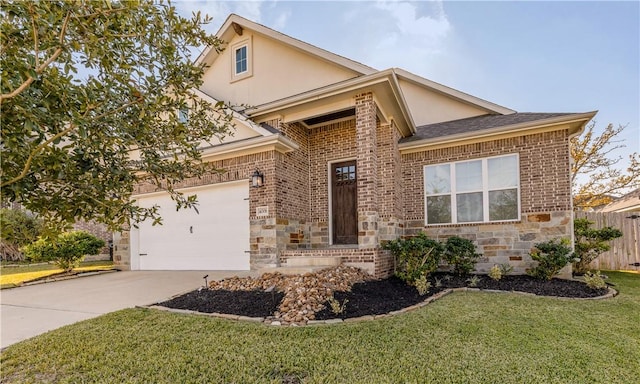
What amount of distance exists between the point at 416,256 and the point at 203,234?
223 inches

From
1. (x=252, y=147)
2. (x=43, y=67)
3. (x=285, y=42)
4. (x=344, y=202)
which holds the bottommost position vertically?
(x=344, y=202)

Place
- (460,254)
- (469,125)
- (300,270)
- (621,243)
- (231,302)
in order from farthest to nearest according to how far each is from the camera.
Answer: (621,243) < (469,125) < (460,254) < (300,270) < (231,302)

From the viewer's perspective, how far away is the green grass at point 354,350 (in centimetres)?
283

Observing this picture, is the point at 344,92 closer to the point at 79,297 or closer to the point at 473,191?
the point at 473,191

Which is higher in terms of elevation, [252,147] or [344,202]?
[252,147]

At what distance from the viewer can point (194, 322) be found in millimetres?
4320

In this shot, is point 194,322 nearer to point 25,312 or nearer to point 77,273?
point 25,312

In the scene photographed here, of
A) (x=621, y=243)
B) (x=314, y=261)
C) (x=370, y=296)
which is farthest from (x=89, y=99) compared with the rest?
(x=621, y=243)

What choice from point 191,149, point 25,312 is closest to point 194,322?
point 191,149

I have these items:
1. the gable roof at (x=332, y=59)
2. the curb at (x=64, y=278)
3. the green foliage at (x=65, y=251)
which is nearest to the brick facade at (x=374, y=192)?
the gable roof at (x=332, y=59)

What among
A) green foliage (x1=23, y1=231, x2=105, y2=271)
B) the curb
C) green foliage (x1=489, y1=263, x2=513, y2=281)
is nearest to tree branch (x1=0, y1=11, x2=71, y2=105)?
green foliage (x1=489, y1=263, x2=513, y2=281)

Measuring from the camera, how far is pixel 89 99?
2148 millimetres

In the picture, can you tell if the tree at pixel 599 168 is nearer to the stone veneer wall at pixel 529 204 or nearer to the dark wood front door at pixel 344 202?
the stone veneer wall at pixel 529 204

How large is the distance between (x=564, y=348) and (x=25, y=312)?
776 centimetres
